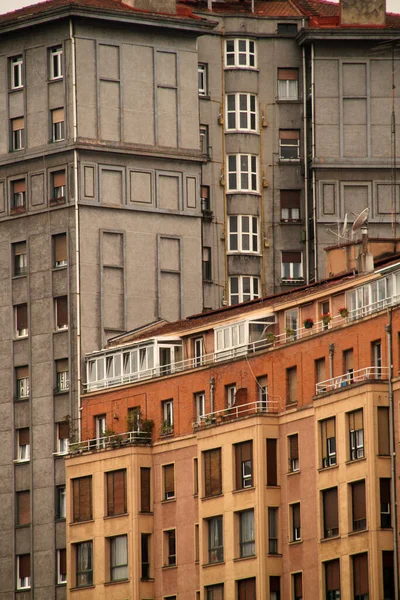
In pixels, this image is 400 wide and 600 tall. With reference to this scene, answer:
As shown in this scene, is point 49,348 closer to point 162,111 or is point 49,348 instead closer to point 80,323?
point 80,323

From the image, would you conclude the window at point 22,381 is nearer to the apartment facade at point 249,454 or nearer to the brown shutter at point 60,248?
the apartment facade at point 249,454

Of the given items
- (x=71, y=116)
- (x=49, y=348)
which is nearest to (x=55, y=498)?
(x=49, y=348)

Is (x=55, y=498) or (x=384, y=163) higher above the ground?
(x=384, y=163)

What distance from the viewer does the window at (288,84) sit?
14425cm

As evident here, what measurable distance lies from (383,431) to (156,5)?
4441cm

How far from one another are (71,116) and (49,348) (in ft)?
43.9

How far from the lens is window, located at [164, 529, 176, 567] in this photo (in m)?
118

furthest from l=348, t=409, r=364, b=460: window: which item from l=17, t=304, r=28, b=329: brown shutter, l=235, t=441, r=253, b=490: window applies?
l=17, t=304, r=28, b=329: brown shutter

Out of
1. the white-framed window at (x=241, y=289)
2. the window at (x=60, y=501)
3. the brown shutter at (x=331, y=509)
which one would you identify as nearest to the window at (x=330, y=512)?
the brown shutter at (x=331, y=509)

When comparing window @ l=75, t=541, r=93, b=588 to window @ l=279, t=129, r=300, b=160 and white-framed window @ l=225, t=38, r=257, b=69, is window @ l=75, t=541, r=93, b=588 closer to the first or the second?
window @ l=279, t=129, r=300, b=160

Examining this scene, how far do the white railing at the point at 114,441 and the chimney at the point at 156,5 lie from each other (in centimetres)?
2923

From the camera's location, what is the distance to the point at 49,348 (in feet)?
436

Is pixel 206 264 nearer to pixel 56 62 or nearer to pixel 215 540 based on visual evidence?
pixel 56 62

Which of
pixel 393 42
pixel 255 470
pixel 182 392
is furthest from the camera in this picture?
pixel 393 42
